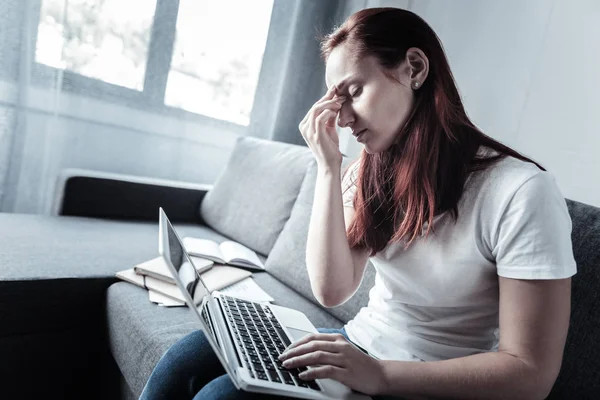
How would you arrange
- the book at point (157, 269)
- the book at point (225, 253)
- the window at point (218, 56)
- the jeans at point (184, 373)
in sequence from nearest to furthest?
1. the jeans at point (184, 373)
2. the book at point (157, 269)
3. the book at point (225, 253)
4. the window at point (218, 56)

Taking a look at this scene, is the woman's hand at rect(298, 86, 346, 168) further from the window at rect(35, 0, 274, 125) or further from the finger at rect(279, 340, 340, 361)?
the window at rect(35, 0, 274, 125)

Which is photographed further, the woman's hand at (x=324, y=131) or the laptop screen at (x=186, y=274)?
the woman's hand at (x=324, y=131)

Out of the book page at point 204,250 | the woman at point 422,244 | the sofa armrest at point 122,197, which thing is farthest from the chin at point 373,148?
the sofa armrest at point 122,197

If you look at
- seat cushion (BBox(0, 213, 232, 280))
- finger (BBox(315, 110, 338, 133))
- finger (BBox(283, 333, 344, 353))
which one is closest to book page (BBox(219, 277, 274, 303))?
seat cushion (BBox(0, 213, 232, 280))

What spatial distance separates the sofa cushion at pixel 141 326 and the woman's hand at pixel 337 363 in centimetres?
51

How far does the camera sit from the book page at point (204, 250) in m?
1.61

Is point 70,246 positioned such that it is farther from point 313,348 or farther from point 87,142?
point 313,348

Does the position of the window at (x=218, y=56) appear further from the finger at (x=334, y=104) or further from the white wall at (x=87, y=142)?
the finger at (x=334, y=104)

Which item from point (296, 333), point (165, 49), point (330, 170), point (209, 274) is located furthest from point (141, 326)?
point (165, 49)

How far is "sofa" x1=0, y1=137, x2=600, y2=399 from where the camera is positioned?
980 mm

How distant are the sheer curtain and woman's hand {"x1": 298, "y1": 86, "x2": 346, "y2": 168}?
141cm

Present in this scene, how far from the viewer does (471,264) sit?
0.80m

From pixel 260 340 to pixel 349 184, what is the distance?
50cm

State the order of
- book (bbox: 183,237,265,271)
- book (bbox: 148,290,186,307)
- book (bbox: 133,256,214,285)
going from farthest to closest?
book (bbox: 183,237,265,271)
book (bbox: 133,256,214,285)
book (bbox: 148,290,186,307)
